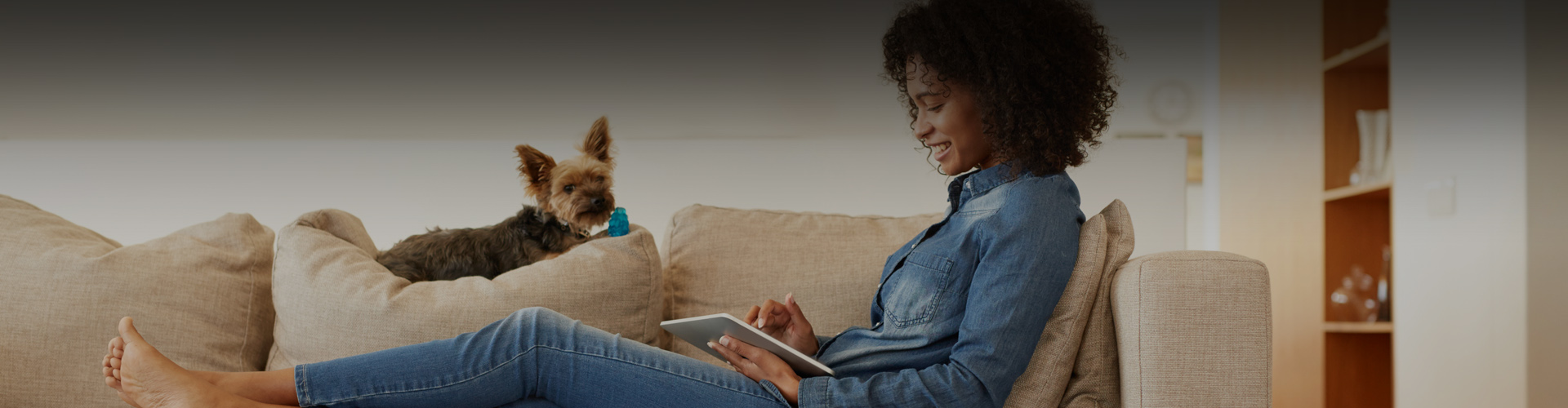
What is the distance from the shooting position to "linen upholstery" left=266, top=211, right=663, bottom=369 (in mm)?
1705

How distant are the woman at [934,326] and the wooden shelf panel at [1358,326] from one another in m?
1.87

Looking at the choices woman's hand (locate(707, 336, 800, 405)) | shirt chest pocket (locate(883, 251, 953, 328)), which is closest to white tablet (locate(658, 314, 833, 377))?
woman's hand (locate(707, 336, 800, 405))

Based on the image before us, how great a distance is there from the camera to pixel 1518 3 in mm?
2027

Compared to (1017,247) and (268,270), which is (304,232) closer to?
(268,270)

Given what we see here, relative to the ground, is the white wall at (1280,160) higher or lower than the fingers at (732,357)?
higher

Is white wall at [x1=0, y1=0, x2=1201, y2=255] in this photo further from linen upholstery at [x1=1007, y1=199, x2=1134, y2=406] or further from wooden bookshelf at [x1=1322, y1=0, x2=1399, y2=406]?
linen upholstery at [x1=1007, y1=199, x2=1134, y2=406]

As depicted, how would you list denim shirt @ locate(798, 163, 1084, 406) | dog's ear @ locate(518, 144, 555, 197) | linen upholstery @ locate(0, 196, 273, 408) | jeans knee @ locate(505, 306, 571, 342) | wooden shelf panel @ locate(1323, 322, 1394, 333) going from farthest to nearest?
wooden shelf panel @ locate(1323, 322, 1394, 333), dog's ear @ locate(518, 144, 555, 197), linen upholstery @ locate(0, 196, 273, 408), jeans knee @ locate(505, 306, 571, 342), denim shirt @ locate(798, 163, 1084, 406)

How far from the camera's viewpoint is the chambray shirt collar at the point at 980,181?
1.41 metres

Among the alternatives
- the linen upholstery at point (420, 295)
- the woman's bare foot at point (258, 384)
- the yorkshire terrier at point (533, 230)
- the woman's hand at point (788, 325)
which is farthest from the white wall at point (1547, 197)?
the woman's bare foot at point (258, 384)

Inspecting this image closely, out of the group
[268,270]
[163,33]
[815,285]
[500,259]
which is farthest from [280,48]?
[815,285]

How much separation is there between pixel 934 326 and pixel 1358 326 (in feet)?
7.10

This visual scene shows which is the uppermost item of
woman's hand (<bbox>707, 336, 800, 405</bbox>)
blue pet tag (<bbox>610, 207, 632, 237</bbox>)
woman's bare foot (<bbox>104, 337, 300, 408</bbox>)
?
blue pet tag (<bbox>610, 207, 632, 237</bbox>)

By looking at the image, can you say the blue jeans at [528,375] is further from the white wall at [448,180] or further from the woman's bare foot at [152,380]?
the white wall at [448,180]

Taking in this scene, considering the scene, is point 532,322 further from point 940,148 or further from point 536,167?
point 536,167
